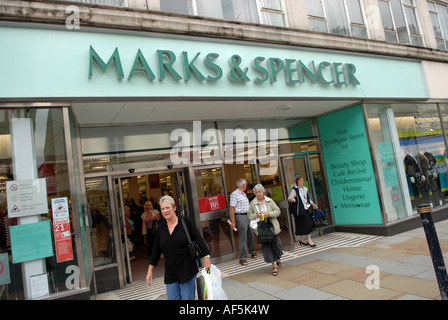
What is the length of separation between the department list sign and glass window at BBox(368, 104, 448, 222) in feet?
1.01

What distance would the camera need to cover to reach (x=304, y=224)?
748 cm

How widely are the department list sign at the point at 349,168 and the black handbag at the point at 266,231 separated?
3.79m

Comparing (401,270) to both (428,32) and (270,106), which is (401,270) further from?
(428,32)

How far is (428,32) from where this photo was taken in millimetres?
10172

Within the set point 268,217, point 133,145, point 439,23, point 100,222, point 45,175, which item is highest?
point 439,23

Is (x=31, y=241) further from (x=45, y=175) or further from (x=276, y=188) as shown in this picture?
(x=276, y=188)

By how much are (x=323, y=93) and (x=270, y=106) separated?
1.22 m

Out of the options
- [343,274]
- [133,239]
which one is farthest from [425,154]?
[133,239]

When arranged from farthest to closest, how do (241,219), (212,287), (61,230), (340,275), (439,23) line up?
1. (439,23)
2. (241,219)
3. (340,275)
4. (61,230)
5. (212,287)

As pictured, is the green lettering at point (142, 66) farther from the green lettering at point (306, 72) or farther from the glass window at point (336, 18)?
the glass window at point (336, 18)

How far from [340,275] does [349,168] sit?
13.0ft

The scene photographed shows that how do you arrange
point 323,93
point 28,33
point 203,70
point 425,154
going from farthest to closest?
1. point 425,154
2. point 323,93
3. point 203,70
4. point 28,33

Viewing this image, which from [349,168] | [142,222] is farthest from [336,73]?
[142,222]

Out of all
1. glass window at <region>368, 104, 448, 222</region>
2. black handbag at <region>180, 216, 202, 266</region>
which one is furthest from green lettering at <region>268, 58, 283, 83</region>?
black handbag at <region>180, 216, 202, 266</region>
